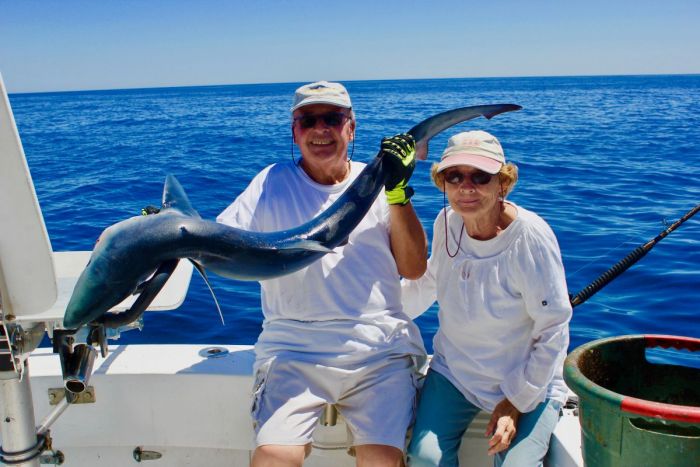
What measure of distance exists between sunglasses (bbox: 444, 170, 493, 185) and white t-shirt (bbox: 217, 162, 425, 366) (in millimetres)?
501

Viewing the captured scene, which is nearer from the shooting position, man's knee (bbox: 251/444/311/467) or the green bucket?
the green bucket

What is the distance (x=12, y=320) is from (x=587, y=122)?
29.7 m

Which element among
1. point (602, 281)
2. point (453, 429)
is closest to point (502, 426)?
point (453, 429)

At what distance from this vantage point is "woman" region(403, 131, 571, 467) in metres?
2.67

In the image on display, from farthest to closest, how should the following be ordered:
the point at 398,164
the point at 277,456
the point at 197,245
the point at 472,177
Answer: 1. the point at 398,164
2. the point at 472,177
3. the point at 277,456
4. the point at 197,245

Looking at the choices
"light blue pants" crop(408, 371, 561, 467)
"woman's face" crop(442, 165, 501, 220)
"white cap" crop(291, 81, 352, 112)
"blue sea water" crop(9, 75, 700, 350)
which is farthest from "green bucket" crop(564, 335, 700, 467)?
"blue sea water" crop(9, 75, 700, 350)

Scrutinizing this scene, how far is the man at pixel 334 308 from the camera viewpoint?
2.81 meters

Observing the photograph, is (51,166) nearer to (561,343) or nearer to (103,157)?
(103,157)

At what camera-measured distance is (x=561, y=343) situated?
2.67 m

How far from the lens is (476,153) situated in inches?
109

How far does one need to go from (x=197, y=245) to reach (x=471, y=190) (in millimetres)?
1196

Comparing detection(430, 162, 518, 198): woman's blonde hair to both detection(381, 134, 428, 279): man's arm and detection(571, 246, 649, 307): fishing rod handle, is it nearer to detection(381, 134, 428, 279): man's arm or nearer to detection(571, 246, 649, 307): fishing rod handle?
detection(381, 134, 428, 279): man's arm

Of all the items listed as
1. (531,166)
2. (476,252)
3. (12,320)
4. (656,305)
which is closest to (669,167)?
(531,166)

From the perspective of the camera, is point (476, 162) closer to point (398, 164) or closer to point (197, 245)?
point (398, 164)
